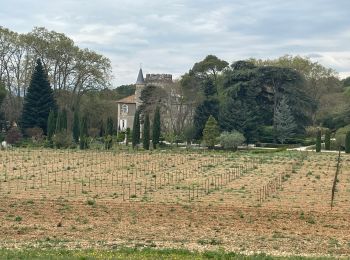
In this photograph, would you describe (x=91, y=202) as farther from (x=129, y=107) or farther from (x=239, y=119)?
(x=129, y=107)

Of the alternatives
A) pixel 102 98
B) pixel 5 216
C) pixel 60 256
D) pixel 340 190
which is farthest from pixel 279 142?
pixel 60 256

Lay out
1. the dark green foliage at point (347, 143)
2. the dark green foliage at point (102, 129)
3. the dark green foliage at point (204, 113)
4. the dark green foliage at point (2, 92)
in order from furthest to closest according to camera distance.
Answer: the dark green foliage at point (102, 129), the dark green foliage at point (2, 92), the dark green foliage at point (204, 113), the dark green foliage at point (347, 143)

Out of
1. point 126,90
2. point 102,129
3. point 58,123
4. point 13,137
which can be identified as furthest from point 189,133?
point 126,90

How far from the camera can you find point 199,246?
42.0ft

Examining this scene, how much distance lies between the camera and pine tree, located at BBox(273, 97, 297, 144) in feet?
201

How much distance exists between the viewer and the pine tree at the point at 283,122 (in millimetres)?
61312

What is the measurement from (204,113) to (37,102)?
17993 mm

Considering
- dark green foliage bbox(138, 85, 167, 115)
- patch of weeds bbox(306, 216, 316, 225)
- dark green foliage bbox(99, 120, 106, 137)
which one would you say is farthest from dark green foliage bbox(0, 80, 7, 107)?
patch of weeds bbox(306, 216, 316, 225)

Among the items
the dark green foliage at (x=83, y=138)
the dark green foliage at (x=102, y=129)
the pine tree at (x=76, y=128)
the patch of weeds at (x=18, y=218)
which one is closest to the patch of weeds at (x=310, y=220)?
the patch of weeds at (x=18, y=218)

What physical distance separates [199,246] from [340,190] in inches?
510

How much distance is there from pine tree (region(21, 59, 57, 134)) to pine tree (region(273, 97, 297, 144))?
964 inches

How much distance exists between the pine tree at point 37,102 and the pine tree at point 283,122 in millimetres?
24475

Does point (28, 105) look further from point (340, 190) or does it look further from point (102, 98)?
point (340, 190)

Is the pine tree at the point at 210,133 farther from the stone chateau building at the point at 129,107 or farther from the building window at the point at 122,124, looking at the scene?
the building window at the point at 122,124
